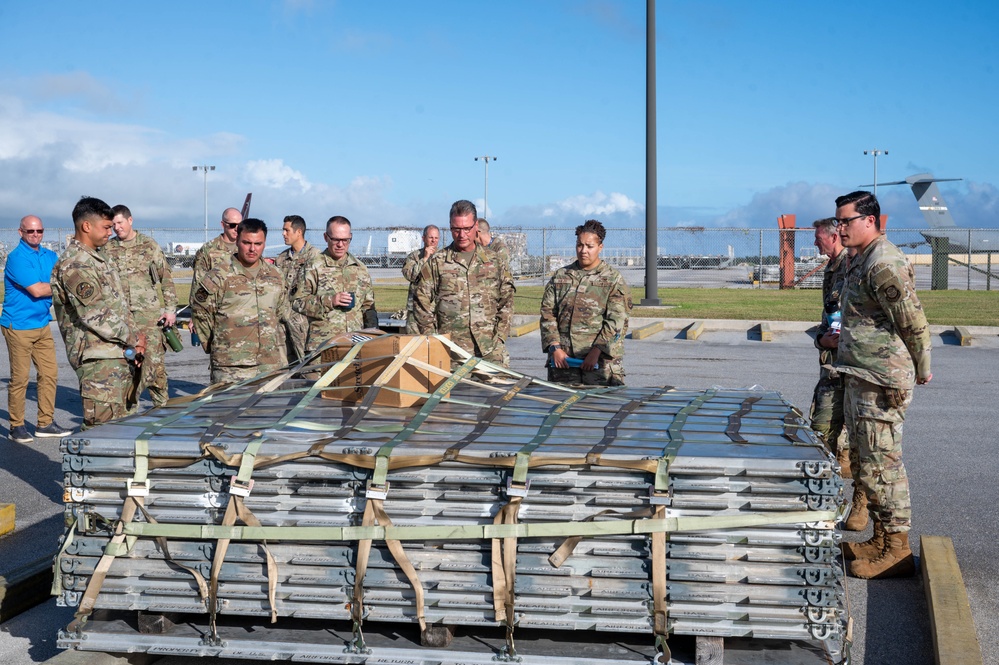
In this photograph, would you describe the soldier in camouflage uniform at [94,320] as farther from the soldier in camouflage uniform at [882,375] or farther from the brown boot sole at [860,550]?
the brown boot sole at [860,550]

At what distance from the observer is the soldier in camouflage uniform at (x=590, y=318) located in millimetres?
7250

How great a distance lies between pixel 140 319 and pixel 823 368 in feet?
20.4

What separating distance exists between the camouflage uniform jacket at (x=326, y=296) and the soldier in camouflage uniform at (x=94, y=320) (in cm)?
215

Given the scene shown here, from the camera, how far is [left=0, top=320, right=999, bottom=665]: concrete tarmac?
14.7 feet

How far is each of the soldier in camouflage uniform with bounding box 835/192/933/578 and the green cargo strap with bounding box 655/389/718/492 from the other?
38.1 inches

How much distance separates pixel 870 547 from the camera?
5.17 meters

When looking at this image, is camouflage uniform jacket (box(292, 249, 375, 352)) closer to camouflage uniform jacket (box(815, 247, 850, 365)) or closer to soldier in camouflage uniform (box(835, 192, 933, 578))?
camouflage uniform jacket (box(815, 247, 850, 365))

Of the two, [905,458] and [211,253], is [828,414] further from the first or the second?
[211,253]

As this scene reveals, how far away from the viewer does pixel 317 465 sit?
374cm

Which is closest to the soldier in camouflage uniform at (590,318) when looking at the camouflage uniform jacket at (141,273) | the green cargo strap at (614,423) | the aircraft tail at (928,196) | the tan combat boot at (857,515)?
the green cargo strap at (614,423)

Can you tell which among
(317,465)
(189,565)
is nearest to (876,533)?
(317,465)

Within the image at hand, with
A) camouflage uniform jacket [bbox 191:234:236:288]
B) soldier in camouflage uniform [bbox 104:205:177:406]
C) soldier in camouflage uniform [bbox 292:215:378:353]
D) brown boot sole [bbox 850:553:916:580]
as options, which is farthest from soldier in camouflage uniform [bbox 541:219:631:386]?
soldier in camouflage uniform [bbox 104:205:177:406]

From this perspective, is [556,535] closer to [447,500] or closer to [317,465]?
[447,500]

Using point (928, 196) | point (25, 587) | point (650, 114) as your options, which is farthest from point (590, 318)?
point (928, 196)
